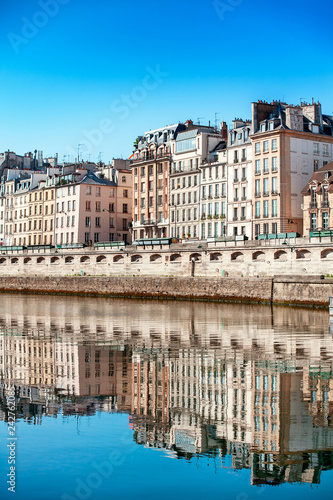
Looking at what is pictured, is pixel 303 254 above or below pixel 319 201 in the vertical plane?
below

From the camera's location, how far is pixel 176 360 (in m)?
24.6

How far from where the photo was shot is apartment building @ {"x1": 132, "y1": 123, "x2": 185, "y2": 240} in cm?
8775

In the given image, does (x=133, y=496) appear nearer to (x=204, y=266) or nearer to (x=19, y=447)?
(x=19, y=447)

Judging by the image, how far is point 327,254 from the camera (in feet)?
181

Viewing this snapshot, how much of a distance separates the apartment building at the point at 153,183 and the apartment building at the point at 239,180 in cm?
1150

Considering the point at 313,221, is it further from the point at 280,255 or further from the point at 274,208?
the point at 280,255

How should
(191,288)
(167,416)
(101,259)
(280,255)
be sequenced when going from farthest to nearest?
(101,259), (191,288), (280,255), (167,416)

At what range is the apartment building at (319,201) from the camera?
2547 inches

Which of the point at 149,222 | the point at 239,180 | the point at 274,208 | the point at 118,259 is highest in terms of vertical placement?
the point at 239,180

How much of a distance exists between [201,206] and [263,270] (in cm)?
2240

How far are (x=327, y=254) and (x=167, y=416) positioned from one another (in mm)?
40522

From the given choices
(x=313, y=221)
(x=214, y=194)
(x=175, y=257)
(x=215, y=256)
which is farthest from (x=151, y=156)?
(x=313, y=221)

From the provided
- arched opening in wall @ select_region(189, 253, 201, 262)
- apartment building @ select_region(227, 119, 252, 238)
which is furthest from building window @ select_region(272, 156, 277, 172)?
arched opening in wall @ select_region(189, 253, 201, 262)

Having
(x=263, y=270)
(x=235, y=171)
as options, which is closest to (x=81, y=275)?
(x=235, y=171)
